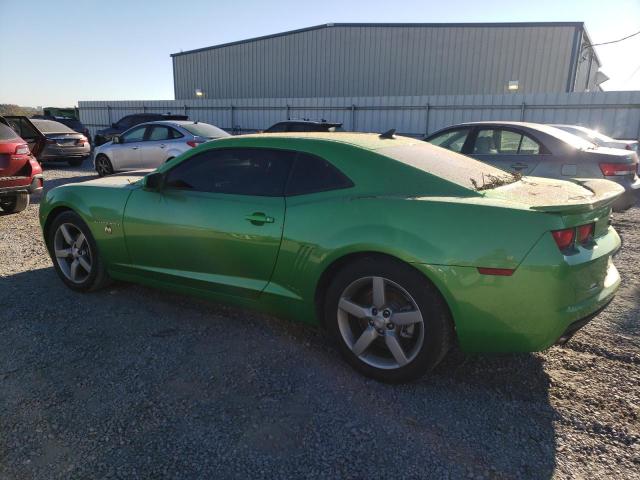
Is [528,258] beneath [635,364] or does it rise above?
above

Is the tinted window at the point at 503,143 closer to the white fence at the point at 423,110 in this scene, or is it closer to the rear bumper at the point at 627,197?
the rear bumper at the point at 627,197

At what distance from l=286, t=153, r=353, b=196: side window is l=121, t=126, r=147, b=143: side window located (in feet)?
29.9

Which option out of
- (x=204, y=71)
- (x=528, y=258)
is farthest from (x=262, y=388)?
(x=204, y=71)

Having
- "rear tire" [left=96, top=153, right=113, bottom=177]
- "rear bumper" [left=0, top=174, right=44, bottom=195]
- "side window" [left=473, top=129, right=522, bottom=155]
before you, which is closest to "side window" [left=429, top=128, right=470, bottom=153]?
"side window" [left=473, top=129, right=522, bottom=155]

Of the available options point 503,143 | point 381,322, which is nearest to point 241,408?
point 381,322

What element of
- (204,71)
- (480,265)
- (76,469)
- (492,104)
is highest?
(204,71)

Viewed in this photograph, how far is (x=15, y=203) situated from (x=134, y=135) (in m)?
4.23

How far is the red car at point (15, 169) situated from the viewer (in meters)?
6.82

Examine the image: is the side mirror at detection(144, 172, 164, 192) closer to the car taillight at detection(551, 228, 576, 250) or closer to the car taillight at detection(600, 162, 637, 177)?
the car taillight at detection(551, 228, 576, 250)

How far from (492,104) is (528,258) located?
13999mm

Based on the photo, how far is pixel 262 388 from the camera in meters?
2.75

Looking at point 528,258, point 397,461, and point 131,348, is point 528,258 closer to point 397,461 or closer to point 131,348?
point 397,461

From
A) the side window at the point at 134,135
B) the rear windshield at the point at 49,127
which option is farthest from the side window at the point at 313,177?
the rear windshield at the point at 49,127

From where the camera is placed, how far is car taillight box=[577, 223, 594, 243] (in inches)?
99.7
